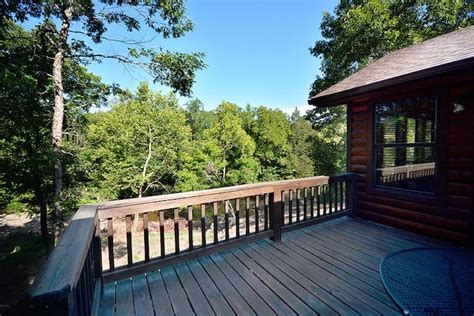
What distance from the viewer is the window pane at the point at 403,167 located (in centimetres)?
379

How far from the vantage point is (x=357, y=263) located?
2.75 m

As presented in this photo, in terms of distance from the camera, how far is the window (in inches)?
137

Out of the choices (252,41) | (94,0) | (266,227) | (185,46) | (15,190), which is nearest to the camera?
(266,227)

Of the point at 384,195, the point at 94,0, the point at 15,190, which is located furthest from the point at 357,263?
the point at 15,190

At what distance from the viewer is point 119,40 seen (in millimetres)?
6219

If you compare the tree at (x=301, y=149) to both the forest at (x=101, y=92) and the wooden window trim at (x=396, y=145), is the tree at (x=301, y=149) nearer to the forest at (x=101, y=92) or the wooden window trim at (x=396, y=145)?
the forest at (x=101, y=92)

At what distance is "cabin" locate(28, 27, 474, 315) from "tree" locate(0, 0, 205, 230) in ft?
13.0

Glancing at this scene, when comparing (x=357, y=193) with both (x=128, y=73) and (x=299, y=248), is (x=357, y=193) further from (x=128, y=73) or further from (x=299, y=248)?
(x=128, y=73)

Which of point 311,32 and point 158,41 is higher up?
point 311,32

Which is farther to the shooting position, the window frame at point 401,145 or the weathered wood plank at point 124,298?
the window frame at point 401,145

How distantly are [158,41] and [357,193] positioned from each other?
6017mm

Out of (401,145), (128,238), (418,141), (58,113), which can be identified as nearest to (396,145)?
(401,145)

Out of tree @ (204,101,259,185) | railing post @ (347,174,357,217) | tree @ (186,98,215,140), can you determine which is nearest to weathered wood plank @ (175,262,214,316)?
railing post @ (347,174,357,217)

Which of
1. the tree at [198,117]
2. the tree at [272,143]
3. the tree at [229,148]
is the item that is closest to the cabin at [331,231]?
the tree at [229,148]
